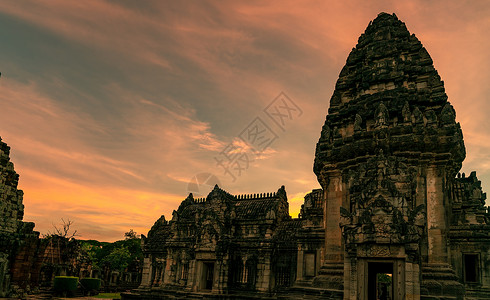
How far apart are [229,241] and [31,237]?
12707mm

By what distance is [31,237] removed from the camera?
21.3m

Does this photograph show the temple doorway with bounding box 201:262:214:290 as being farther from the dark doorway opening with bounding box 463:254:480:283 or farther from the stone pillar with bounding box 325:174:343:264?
the dark doorway opening with bounding box 463:254:480:283

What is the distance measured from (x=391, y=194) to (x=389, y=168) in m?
1.27

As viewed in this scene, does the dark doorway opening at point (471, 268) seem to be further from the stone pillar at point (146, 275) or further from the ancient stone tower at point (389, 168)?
the stone pillar at point (146, 275)

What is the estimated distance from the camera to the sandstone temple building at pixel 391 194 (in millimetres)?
11367

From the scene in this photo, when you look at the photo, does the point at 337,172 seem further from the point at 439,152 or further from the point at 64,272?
the point at 64,272

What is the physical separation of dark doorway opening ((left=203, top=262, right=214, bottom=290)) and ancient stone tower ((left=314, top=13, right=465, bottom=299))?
A: 13.1 m

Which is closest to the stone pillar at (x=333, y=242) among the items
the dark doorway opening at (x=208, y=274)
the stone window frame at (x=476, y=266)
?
the stone window frame at (x=476, y=266)

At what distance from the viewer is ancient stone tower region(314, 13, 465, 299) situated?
37.0 feet

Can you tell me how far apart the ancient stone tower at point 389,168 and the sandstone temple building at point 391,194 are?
0.04m

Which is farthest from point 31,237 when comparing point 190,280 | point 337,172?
point 337,172

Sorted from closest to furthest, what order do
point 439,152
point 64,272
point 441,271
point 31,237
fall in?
point 441,271
point 439,152
point 31,237
point 64,272

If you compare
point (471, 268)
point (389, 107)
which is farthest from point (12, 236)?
point (471, 268)

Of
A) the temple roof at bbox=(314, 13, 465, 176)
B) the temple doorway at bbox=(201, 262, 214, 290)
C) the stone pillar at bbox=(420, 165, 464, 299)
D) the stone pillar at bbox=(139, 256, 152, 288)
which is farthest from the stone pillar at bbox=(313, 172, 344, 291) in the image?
the stone pillar at bbox=(139, 256, 152, 288)
